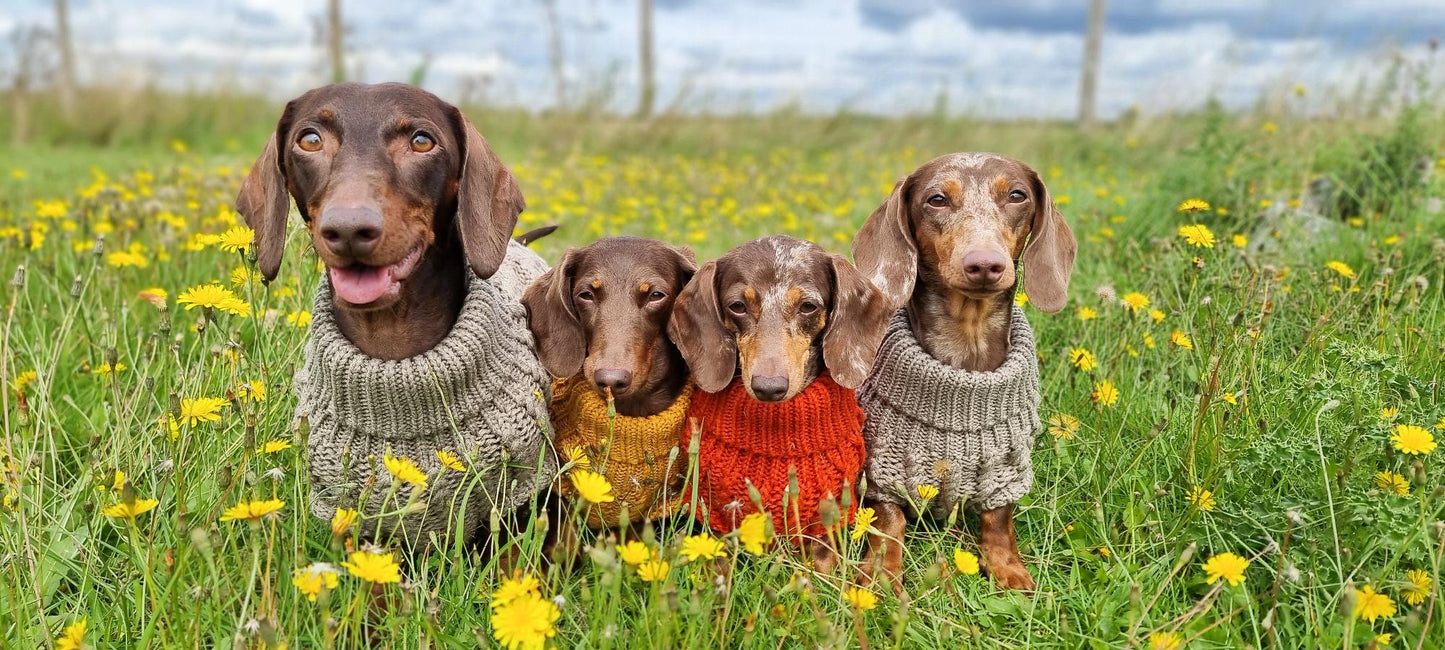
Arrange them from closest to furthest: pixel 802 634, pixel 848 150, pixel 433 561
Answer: pixel 802 634 → pixel 433 561 → pixel 848 150

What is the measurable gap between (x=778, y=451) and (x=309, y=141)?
4.04ft

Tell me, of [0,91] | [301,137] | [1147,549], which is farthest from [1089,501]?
[0,91]

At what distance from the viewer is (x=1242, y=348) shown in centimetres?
257

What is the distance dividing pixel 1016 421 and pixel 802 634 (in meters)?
0.89

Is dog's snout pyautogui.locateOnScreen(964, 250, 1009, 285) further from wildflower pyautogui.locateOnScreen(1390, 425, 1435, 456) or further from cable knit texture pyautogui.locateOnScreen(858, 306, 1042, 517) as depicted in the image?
wildflower pyautogui.locateOnScreen(1390, 425, 1435, 456)

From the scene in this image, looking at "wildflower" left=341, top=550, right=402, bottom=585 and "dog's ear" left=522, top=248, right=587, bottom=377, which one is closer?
"wildflower" left=341, top=550, right=402, bottom=585

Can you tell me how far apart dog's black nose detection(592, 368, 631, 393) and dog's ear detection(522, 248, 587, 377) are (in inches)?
8.0

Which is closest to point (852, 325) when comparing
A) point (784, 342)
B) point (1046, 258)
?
point (784, 342)

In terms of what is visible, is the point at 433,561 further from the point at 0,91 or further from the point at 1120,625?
the point at 0,91

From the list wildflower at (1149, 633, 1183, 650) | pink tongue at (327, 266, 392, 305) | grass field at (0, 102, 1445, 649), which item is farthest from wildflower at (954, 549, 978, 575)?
pink tongue at (327, 266, 392, 305)

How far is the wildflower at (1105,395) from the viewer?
2.59m

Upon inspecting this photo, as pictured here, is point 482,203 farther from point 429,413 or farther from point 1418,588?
point 1418,588

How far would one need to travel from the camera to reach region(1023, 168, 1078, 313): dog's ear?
7.78 ft

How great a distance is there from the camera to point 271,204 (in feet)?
6.91
